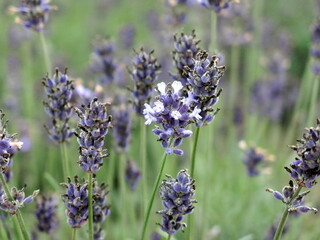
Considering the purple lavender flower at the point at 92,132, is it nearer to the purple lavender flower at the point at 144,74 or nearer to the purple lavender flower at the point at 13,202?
the purple lavender flower at the point at 13,202

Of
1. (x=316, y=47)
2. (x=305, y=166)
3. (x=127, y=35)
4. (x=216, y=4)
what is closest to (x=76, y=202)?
(x=305, y=166)

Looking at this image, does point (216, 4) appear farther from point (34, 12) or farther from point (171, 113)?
point (171, 113)

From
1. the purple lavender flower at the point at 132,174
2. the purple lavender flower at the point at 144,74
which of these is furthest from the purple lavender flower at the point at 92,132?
the purple lavender flower at the point at 132,174

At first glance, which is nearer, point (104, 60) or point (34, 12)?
point (34, 12)

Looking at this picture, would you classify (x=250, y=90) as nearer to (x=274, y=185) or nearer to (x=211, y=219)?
(x=274, y=185)

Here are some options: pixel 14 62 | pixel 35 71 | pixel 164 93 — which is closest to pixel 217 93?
pixel 164 93

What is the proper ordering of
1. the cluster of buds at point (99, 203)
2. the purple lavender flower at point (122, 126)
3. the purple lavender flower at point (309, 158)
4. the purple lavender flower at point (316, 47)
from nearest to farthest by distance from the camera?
the purple lavender flower at point (309, 158) < the cluster of buds at point (99, 203) < the purple lavender flower at point (122, 126) < the purple lavender flower at point (316, 47)

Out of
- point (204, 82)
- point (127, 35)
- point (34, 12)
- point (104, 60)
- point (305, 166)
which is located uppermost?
point (127, 35)
